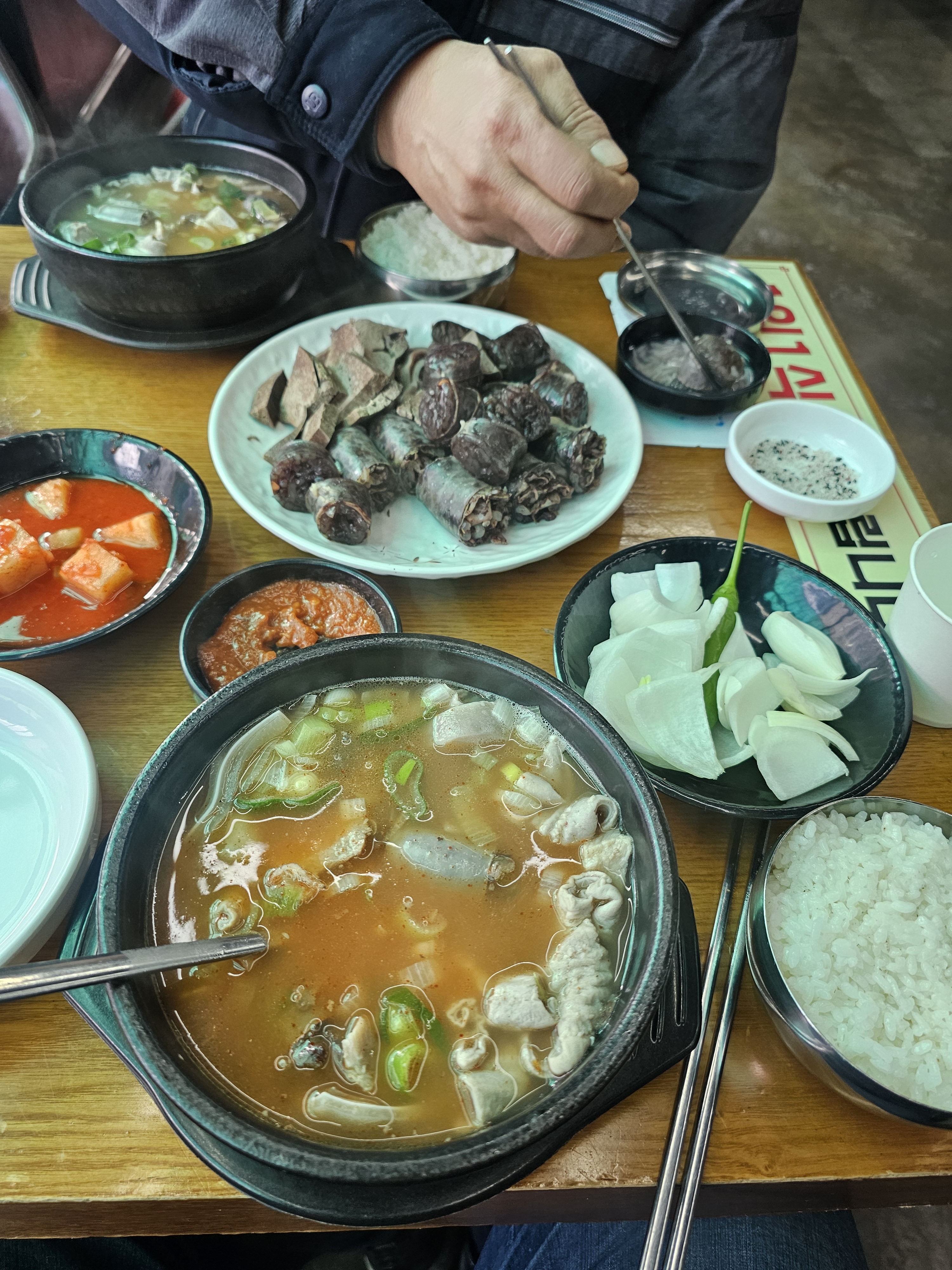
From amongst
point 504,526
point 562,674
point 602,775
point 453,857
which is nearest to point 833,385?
point 504,526

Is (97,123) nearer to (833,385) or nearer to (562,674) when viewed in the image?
(833,385)

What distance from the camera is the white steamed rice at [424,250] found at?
2.63m

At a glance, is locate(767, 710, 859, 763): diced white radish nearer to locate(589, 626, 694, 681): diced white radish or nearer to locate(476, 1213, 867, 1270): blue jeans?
locate(589, 626, 694, 681): diced white radish

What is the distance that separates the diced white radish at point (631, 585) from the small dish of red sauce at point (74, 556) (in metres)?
0.98

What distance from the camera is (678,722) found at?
150 cm

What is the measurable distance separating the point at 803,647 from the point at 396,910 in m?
1.04

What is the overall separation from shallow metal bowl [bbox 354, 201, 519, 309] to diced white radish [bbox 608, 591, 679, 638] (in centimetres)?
127

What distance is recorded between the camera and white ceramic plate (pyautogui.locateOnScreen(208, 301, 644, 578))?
1.85 m

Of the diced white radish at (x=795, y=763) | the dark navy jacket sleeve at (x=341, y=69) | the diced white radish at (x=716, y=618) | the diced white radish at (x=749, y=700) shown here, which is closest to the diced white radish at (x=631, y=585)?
the diced white radish at (x=716, y=618)

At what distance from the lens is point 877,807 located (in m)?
1.39

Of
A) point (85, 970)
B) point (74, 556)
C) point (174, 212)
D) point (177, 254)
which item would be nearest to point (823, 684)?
point (85, 970)

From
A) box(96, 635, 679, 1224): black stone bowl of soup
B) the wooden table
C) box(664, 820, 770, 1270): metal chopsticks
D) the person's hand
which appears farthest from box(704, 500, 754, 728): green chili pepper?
the person's hand

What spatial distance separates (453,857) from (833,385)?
2141 millimetres

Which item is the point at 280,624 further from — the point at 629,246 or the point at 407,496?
the point at 629,246
